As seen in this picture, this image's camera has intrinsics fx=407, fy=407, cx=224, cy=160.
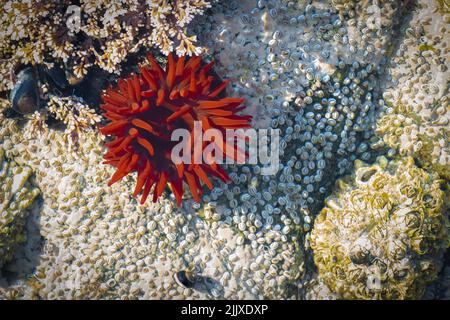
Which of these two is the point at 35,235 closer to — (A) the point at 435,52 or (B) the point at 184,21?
(B) the point at 184,21

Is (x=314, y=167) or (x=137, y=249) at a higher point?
(x=314, y=167)

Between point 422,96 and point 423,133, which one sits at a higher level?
point 422,96

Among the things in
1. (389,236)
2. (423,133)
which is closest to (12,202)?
(389,236)

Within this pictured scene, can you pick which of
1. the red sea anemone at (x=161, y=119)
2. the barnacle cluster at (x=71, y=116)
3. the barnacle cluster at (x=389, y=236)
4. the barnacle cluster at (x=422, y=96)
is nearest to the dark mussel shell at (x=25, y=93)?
the barnacle cluster at (x=71, y=116)

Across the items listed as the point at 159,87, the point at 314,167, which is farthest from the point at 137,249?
the point at 314,167

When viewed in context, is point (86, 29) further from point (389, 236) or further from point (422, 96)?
point (389, 236)

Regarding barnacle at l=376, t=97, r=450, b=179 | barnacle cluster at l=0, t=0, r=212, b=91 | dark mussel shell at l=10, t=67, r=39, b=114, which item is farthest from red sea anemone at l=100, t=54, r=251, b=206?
barnacle at l=376, t=97, r=450, b=179
